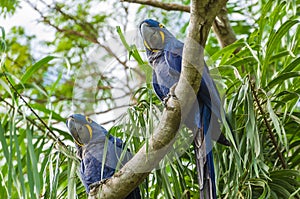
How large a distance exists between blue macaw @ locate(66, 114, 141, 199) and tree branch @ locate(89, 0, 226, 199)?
0.20m

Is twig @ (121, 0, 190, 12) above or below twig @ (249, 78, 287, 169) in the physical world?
above

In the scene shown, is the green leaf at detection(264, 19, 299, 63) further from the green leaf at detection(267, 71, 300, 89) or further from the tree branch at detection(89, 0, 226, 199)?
the tree branch at detection(89, 0, 226, 199)

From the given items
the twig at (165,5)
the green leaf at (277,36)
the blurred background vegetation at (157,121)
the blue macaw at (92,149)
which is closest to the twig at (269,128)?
the blurred background vegetation at (157,121)

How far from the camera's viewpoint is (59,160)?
132 centimetres

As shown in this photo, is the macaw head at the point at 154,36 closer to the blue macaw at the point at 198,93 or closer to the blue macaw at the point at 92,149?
the blue macaw at the point at 198,93

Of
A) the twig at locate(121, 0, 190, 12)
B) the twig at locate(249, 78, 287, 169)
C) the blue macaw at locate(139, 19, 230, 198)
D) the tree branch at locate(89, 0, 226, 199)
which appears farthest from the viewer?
the twig at locate(121, 0, 190, 12)

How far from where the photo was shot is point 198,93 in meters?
1.28

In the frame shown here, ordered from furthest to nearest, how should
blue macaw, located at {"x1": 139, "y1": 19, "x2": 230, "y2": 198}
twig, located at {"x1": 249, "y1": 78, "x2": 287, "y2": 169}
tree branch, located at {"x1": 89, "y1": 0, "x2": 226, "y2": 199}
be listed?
twig, located at {"x1": 249, "y1": 78, "x2": 287, "y2": 169} → blue macaw, located at {"x1": 139, "y1": 19, "x2": 230, "y2": 198} → tree branch, located at {"x1": 89, "y1": 0, "x2": 226, "y2": 199}

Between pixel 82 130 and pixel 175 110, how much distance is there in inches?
16.8

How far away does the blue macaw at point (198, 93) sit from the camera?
1.22 m

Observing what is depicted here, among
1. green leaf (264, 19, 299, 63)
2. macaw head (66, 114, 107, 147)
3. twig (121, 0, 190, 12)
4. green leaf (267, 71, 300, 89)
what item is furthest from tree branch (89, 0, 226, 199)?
twig (121, 0, 190, 12)

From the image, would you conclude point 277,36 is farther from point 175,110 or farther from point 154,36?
point 175,110

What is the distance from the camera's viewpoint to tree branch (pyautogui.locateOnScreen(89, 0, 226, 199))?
0.99 meters

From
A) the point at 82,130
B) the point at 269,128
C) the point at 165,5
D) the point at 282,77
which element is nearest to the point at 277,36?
the point at 282,77
